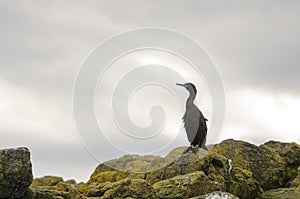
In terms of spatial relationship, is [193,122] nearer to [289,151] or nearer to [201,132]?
[201,132]

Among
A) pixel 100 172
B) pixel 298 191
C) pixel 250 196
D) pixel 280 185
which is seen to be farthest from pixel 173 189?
pixel 100 172

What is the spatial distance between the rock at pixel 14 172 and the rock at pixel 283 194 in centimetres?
754

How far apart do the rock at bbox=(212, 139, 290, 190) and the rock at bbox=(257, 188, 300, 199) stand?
129cm

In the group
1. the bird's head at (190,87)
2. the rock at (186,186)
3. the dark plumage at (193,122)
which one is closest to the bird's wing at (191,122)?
the dark plumage at (193,122)

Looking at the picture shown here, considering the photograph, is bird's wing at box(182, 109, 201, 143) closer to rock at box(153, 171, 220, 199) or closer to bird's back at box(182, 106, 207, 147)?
bird's back at box(182, 106, 207, 147)

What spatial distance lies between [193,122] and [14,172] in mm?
8715

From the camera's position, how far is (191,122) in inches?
711

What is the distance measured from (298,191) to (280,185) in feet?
7.56

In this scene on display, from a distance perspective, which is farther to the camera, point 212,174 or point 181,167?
point 181,167

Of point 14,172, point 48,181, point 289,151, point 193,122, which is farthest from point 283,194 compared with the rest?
point 48,181

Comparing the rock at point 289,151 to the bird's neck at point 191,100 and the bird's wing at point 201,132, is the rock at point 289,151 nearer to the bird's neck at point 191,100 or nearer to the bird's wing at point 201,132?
the bird's wing at point 201,132

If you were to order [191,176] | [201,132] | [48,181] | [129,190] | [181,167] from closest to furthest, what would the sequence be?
[129,190] → [191,176] → [181,167] → [201,132] → [48,181]

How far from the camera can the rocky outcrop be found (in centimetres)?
1115

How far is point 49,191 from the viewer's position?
1205 centimetres
